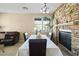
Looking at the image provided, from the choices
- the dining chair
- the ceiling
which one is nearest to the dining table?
the dining chair

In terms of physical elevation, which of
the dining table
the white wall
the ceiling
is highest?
the ceiling

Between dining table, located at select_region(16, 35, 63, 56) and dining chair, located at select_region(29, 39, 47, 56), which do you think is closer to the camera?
dining table, located at select_region(16, 35, 63, 56)

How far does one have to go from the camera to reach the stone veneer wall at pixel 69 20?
1.52 meters

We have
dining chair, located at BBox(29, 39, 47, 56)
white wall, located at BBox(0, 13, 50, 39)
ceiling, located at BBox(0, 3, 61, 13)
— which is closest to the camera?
ceiling, located at BBox(0, 3, 61, 13)

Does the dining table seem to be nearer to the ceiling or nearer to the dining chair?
the dining chair

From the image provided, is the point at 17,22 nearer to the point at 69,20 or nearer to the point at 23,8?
the point at 23,8

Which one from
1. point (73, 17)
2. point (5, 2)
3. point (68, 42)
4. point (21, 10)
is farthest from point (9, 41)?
point (73, 17)

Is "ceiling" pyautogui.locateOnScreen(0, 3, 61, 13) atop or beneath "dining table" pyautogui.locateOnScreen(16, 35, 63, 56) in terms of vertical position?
atop

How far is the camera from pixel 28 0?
1.22 metres

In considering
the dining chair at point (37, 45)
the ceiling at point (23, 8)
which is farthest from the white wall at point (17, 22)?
the dining chair at point (37, 45)

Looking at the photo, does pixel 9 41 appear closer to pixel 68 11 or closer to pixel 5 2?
pixel 5 2

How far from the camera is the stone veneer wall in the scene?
1523 mm

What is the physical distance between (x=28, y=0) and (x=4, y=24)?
515 mm

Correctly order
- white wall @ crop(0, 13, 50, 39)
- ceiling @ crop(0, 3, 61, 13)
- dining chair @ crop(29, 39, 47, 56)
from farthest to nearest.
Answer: dining chair @ crop(29, 39, 47, 56) < white wall @ crop(0, 13, 50, 39) < ceiling @ crop(0, 3, 61, 13)
